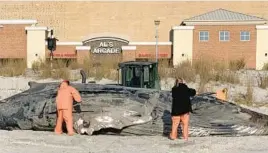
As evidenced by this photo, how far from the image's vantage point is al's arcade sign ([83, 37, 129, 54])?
188 feet

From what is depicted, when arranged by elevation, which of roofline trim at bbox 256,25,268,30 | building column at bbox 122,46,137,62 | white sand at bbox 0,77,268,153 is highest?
roofline trim at bbox 256,25,268,30

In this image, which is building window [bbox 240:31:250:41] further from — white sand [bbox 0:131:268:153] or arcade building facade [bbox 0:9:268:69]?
white sand [bbox 0:131:268:153]

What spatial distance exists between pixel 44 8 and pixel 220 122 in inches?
2049

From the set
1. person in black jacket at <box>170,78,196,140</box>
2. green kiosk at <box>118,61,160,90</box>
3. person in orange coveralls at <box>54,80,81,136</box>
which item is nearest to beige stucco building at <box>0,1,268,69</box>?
green kiosk at <box>118,61,160,90</box>

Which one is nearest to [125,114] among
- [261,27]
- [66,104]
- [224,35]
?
[66,104]

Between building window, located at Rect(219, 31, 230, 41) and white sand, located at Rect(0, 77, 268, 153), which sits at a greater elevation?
building window, located at Rect(219, 31, 230, 41)

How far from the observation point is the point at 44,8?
2601 inches

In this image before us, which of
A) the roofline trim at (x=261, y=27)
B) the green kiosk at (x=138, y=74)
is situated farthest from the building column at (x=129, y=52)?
the green kiosk at (x=138, y=74)

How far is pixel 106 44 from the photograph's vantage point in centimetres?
5994

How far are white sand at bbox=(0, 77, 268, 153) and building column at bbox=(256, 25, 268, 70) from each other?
3784 cm

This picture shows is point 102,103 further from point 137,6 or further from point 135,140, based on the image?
point 137,6

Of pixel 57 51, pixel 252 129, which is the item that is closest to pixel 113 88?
pixel 252 129

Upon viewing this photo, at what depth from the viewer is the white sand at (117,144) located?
1338 cm

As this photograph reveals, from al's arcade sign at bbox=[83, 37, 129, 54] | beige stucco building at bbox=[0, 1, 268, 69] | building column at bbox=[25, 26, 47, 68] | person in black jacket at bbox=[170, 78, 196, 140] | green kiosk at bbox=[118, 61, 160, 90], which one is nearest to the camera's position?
person in black jacket at bbox=[170, 78, 196, 140]
